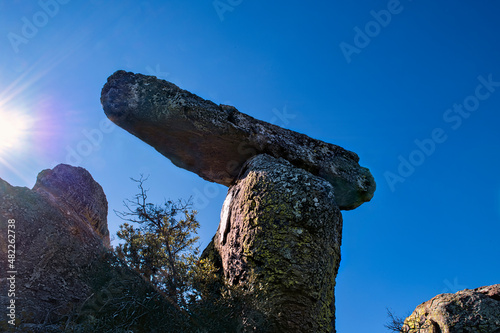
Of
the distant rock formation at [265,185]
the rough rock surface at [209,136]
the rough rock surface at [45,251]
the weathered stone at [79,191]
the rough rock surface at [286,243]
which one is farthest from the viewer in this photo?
the weathered stone at [79,191]

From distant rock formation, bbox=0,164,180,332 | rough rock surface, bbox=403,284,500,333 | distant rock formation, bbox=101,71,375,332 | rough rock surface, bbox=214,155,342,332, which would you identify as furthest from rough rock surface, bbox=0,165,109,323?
rough rock surface, bbox=403,284,500,333

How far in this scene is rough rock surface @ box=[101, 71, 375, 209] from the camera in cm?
825

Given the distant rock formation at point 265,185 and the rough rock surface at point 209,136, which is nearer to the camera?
the distant rock formation at point 265,185

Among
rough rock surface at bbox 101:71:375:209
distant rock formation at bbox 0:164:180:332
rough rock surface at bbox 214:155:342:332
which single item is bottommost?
distant rock formation at bbox 0:164:180:332

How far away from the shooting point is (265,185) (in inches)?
300

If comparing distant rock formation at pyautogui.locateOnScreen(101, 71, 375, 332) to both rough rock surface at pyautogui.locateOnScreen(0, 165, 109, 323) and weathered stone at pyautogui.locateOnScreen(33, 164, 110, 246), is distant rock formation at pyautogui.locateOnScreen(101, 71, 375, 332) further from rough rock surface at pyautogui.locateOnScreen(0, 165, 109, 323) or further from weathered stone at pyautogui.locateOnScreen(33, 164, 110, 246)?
rough rock surface at pyautogui.locateOnScreen(0, 165, 109, 323)

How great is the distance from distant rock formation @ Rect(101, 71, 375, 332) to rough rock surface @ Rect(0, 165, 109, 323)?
7.32 ft

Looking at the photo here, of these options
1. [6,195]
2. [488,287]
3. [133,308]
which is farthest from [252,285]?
[488,287]

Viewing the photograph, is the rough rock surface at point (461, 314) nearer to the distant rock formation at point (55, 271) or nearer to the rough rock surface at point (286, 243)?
the rough rock surface at point (286, 243)

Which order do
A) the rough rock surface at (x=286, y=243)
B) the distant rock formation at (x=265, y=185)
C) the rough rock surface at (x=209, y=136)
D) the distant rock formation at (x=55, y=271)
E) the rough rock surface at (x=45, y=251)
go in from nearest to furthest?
the distant rock formation at (x=55, y=271), the rough rock surface at (x=45, y=251), the rough rock surface at (x=286, y=243), the distant rock formation at (x=265, y=185), the rough rock surface at (x=209, y=136)

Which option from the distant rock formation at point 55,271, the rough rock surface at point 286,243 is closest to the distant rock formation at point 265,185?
the rough rock surface at point 286,243

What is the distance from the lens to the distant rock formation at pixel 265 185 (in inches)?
→ 261

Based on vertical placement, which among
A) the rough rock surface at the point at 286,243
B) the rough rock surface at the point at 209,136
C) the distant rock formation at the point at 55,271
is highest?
the rough rock surface at the point at 209,136

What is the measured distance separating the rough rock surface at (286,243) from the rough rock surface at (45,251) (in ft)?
7.75
